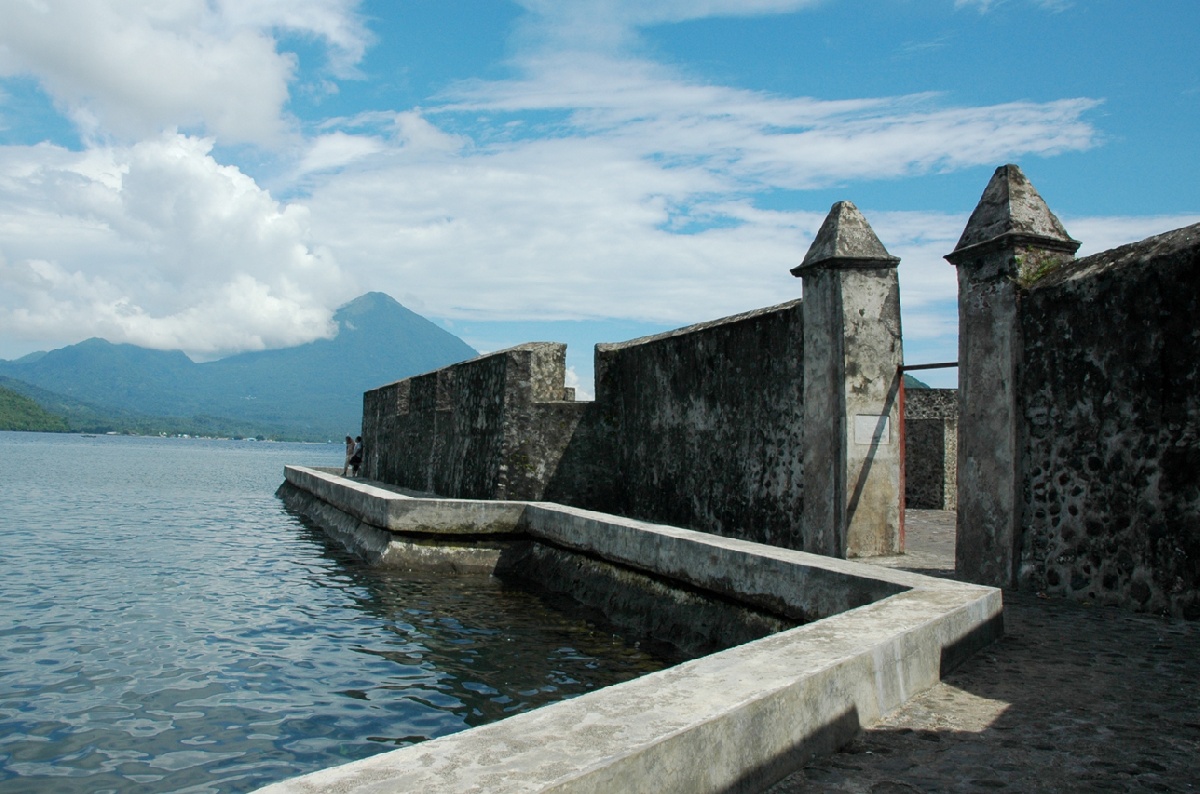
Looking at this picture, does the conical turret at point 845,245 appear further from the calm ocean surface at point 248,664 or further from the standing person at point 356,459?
the standing person at point 356,459

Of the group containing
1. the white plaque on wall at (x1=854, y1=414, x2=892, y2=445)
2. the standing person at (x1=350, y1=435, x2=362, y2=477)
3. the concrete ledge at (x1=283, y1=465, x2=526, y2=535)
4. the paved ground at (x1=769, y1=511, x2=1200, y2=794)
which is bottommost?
the paved ground at (x1=769, y1=511, x2=1200, y2=794)

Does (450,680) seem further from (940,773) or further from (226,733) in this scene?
(940,773)

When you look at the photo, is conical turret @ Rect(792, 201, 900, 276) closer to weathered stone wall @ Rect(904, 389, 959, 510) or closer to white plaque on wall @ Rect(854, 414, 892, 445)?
white plaque on wall @ Rect(854, 414, 892, 445)

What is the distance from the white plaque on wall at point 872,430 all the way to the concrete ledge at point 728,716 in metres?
2.36

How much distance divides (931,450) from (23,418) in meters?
168

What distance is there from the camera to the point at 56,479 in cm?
3356

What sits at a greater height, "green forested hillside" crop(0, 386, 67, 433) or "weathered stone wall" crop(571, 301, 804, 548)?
"green forested hillside" crop(0, 386, 67, 433)

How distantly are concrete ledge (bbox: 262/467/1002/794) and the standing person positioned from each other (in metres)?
18.0

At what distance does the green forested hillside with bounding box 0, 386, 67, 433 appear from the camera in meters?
145

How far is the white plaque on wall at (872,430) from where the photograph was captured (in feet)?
23.8

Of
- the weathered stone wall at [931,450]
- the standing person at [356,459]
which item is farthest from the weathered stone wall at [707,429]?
the standing person at [356,459]

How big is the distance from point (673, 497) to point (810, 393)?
8.74 ft

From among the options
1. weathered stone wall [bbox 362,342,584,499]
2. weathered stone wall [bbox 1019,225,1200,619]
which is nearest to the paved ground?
weathered stone wall [bbox 1019,225,1200,619]

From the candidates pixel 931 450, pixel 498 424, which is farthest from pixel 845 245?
pixel 931 450
